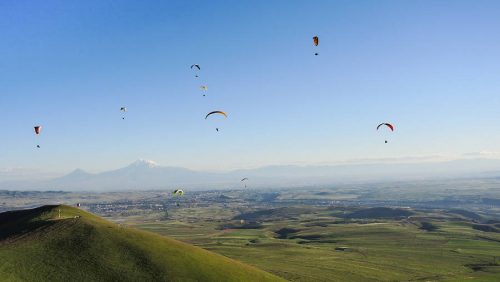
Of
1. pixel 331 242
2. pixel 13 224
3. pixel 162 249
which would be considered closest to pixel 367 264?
pixel 331 242

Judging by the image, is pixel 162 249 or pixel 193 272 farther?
pixel 162 249

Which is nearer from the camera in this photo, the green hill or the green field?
the green hill

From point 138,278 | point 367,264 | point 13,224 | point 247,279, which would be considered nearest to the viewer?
point 138,278

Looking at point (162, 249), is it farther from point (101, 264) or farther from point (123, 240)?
point (101, 264)

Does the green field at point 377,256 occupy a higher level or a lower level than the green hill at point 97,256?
lower

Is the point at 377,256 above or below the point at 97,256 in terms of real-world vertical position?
below

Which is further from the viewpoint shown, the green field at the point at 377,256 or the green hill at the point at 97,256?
the green field at the point at 377,256

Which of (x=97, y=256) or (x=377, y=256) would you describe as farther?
(x=377, y=256)

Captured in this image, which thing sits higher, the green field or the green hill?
the green hill
